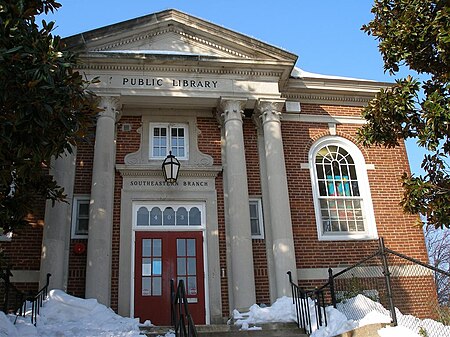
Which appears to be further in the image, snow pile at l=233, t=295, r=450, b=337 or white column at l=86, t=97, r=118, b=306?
white column at l=86, t=97, r=118, b=306

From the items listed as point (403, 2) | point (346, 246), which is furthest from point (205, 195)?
point (403, 2)

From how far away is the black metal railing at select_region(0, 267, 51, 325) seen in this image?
8.97 m

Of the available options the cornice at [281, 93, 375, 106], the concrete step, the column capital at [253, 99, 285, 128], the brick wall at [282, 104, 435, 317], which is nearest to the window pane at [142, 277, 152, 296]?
the concrete step

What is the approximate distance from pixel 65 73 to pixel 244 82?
6416 millimetres

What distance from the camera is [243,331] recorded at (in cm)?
922

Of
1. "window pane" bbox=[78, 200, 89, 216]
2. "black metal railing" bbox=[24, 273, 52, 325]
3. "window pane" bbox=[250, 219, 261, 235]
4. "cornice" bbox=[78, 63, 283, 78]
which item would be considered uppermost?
"cornice" bbox=[78, 63, 283, 78]

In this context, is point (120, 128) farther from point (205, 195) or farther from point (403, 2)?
point (403, 2)

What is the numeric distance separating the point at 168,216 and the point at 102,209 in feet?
5.85

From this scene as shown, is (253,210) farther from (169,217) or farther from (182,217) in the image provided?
(169,217)

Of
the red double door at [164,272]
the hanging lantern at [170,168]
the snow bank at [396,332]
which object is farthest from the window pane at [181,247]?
the snow bank at [396,332]

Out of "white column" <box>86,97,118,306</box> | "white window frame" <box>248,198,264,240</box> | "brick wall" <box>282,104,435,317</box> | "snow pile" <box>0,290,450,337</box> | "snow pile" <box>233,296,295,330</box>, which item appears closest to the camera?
"snow pile" <box>0,290,450,337</box>

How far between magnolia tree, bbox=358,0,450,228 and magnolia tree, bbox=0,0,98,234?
4.97 meters

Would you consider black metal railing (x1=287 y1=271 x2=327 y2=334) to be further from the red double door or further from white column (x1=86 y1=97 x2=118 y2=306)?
white column (x1=86 y1=97 x2=118 y2=306)

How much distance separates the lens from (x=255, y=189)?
1326 cm
